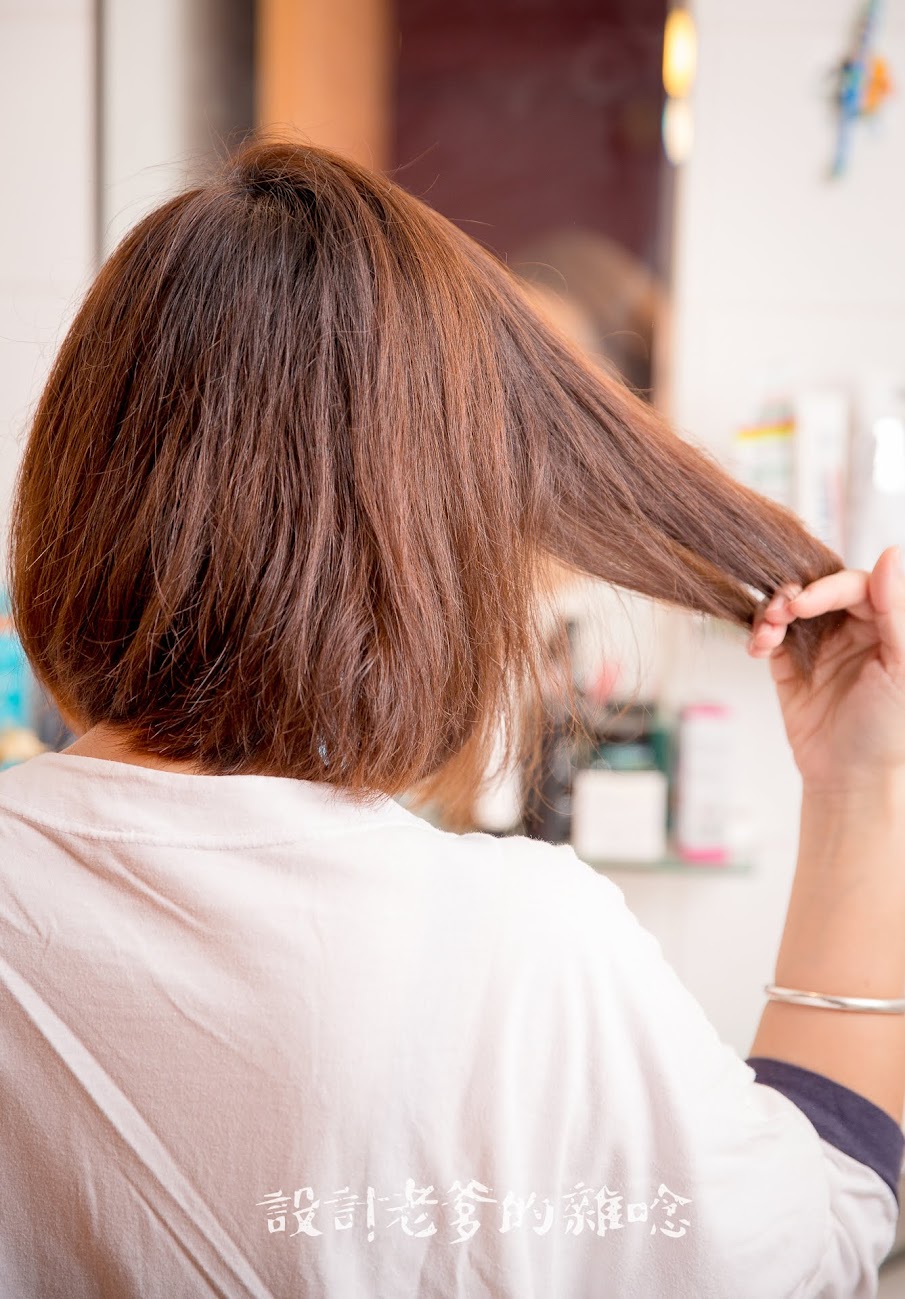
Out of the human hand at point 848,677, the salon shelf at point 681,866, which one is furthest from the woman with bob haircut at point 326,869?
the salon shelf at point 681,866

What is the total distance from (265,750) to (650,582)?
0.90 feet

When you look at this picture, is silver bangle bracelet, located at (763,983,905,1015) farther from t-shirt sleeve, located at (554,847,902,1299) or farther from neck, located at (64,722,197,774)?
neck, located at (64,722,197,774)

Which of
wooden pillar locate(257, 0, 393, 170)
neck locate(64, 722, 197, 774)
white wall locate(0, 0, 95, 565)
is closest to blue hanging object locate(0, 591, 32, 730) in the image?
white wall locate(0, 0, 95, 565)

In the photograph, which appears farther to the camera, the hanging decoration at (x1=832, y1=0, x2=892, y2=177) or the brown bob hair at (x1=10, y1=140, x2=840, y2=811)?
the hanging decoration at (x1=832, y1=0, x2=892, y2=177)

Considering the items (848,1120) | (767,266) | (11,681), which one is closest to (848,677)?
(848,1120)

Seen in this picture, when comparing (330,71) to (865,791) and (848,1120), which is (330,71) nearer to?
(865,791)

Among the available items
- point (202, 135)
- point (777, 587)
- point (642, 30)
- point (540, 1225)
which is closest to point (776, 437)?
point (642, 30)

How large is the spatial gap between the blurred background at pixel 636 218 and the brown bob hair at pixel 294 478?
0.76m

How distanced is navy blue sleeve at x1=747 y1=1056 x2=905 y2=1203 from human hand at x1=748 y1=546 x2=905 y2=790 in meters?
0.21

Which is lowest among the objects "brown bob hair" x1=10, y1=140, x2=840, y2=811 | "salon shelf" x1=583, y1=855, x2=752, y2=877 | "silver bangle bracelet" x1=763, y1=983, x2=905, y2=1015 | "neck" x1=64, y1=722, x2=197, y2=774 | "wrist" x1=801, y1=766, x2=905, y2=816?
"salon shelf" x1=583, y1=855, x2=752, y2=877

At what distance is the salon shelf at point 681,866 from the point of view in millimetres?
1343

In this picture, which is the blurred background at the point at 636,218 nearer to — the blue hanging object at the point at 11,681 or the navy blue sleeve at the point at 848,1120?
the blue hanging object at the point at 11,681

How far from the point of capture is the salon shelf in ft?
4.41

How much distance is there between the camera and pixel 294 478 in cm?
51
